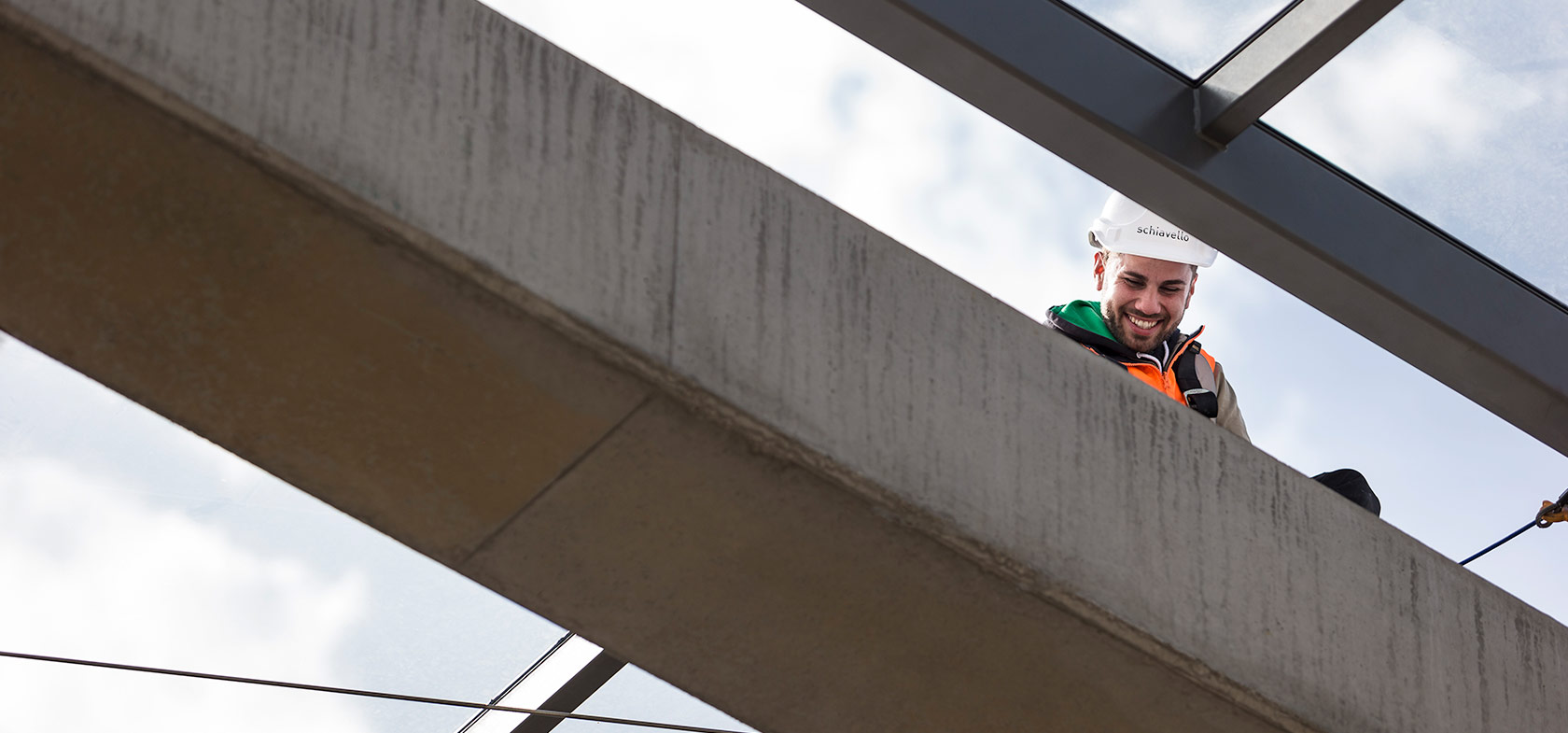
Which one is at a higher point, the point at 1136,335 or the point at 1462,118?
the point at 1136,335

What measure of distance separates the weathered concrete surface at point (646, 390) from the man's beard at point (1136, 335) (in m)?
1.64

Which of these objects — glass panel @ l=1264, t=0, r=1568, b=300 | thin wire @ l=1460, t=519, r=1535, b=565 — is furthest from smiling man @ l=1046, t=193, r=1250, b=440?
glass panel @ l=1264, t=0, r=1568, b=300

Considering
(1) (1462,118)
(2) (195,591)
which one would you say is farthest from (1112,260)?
(2) (195,591)

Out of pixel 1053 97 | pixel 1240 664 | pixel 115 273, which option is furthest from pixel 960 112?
pixel 115 273

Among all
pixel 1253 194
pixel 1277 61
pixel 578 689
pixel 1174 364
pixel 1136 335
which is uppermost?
pixel 1136 335

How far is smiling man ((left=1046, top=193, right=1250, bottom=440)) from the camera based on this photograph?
538 centimetres

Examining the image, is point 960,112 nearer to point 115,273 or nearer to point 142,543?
point 115,273

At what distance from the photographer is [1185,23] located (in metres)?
3.98

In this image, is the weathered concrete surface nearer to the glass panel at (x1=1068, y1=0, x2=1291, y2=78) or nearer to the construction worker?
the glass panel at (x1=1068, y1=0, x2=1291, y2=78)

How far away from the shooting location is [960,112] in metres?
4.77

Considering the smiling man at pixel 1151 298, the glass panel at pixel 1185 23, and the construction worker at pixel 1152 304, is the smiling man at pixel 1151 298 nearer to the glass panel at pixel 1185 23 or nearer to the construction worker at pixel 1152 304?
the construction worker at pixel 1152 304

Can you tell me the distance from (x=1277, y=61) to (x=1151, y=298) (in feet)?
5.81

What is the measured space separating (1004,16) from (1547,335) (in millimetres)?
2002

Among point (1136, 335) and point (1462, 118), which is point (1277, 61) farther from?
point (1136, 335)
